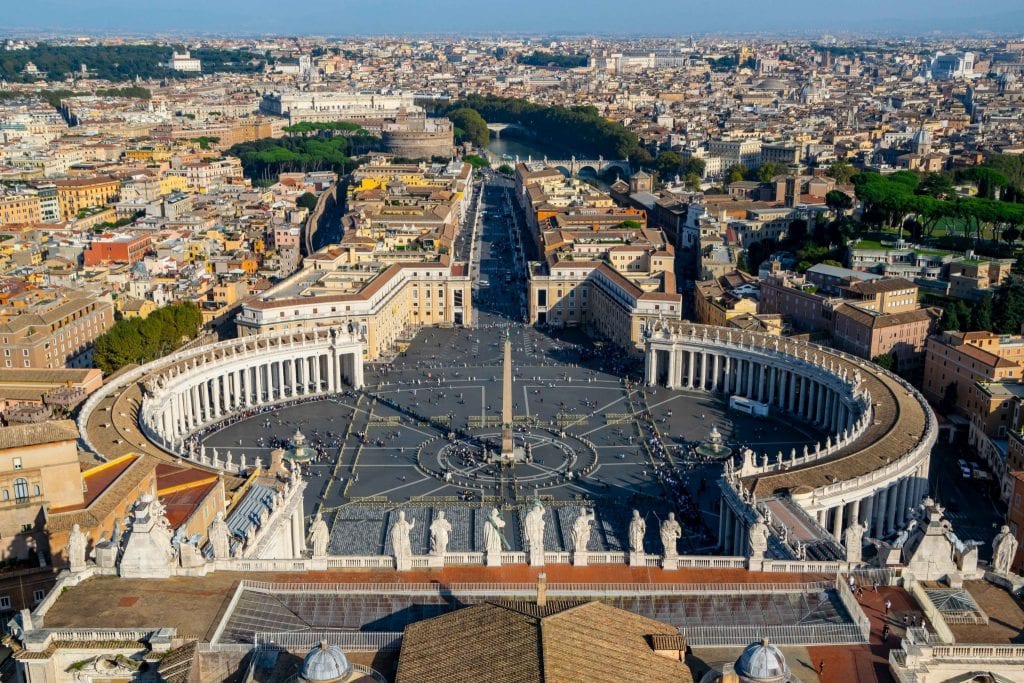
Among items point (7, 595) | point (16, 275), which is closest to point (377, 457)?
point (7, 595)

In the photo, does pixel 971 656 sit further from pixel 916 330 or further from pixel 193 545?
pixel 916 330

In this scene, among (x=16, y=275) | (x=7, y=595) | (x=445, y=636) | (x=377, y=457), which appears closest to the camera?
(x=445, y=636)

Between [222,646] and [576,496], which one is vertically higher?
[222,646]

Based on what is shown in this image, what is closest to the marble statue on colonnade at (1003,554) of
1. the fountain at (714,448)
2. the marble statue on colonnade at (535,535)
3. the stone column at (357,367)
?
the marble statue on colonnade at (535,535)

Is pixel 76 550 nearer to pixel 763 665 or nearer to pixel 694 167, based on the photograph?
pixel 763 665

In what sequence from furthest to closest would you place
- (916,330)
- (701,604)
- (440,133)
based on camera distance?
(440,133), (916,330), (701,604)

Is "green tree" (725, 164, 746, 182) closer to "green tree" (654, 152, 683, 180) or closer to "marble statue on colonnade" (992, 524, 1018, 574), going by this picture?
"green tree" (654, 152, 683, 180)

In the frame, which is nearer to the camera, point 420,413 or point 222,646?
point 222,646

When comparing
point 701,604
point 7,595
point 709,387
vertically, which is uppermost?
point 701,604

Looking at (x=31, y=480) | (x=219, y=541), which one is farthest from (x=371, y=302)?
(x=219, y=541)
